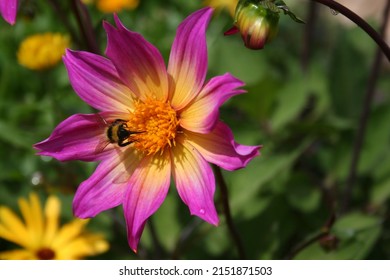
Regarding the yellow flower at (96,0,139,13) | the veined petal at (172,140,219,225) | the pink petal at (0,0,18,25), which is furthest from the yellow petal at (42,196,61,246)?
the yellow flower at (96,0,139,13)

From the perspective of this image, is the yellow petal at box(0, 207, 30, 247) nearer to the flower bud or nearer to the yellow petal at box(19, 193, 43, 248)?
the yellow petal at box(19, 193, 43, 248)

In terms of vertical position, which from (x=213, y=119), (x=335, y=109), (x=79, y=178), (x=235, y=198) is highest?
(x=213, y=119)

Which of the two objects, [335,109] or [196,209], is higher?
[196,209]

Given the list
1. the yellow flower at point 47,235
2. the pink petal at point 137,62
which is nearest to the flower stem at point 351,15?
the pink petal at point 137,62

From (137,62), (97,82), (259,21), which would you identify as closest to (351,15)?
(259,21)

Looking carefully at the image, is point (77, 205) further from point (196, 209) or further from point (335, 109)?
point (335, 109)
